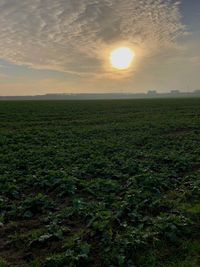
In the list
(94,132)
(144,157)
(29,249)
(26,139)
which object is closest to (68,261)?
(29,249)

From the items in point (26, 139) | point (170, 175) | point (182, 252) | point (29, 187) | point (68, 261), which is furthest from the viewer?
point (26, 139)

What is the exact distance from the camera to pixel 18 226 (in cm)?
805

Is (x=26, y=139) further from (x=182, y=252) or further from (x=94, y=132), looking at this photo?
(x=182, y=252)

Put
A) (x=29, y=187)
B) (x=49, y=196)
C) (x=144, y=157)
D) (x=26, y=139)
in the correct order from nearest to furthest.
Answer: (x=49, y=196) → (x=29, y=187) → (x=144, y=157) → (x=26, y=139)

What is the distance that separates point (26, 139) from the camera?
21.5 m

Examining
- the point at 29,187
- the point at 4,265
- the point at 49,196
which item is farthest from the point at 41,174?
the point at 4,265

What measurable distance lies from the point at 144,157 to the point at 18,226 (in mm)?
8708

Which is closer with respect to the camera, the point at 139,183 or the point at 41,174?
the point at 139,183

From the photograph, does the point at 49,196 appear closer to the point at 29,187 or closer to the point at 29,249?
the point at 29,187

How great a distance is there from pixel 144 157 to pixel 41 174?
18.2ft

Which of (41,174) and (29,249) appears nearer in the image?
(29,249)

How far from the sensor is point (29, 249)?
6965mm

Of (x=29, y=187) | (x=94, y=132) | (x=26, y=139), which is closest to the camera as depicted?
(x=29, y=187)

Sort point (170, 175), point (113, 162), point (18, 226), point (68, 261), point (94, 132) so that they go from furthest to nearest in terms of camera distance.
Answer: point (94, 132) → point (113, 162) → point (170, 175) → point (18, 226) → point (68, 261)
